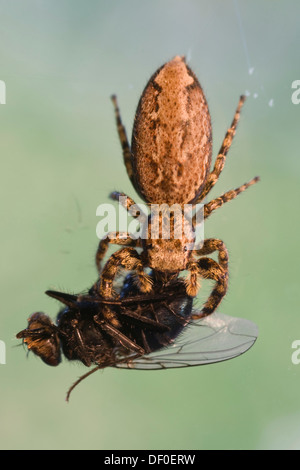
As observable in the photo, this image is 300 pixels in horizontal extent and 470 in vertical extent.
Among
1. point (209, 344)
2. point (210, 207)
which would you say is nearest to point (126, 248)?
point (210, 207)

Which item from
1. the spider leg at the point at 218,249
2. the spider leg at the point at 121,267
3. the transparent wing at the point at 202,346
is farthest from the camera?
the spider leg at the point at 218,249

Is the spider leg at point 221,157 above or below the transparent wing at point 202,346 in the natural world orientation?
above

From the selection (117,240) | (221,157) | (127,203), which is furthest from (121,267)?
(221,157)

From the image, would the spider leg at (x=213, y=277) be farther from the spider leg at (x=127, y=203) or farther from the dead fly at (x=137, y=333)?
the spider leg at (x=127, y=203)

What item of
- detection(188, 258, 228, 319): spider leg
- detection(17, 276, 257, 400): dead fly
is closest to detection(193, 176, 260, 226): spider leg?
detection(188, 258, 228, 319): spider leg

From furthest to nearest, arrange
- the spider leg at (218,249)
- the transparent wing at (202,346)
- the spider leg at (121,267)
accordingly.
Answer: the spider leg at (218,249), the spider leg at (121,267), the transparent wing at (202,346)

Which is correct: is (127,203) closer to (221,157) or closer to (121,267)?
(121,267)

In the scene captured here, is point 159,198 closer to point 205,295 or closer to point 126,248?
point 126,248

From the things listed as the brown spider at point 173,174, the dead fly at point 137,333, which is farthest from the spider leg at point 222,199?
the dead fly at point 137,333
